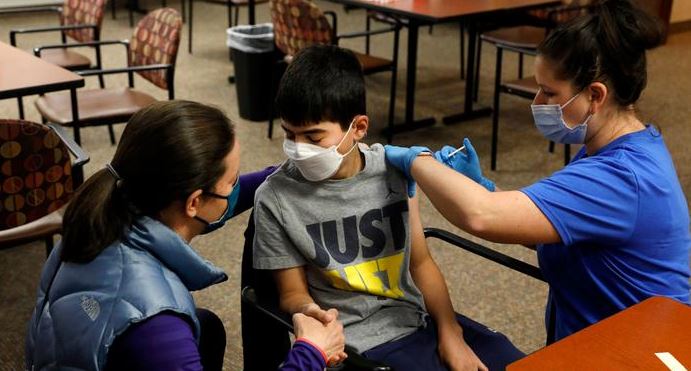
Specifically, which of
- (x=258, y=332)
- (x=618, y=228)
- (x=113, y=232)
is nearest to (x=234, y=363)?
(x=258, y=332)

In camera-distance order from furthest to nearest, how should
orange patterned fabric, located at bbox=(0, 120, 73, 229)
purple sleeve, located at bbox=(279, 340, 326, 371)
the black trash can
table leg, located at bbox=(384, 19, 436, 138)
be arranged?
1. the black trash can
2. table leg, located at bbox=(384, 19, 436, 138)
3. orange patterned fabric, located at bbox=(0, 120, 73, 229)
4. purple sleeve, located at bbox=(279, 340, 326, 371)

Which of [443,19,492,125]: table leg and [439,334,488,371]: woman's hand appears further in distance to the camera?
[443,19,492,125]: table leg

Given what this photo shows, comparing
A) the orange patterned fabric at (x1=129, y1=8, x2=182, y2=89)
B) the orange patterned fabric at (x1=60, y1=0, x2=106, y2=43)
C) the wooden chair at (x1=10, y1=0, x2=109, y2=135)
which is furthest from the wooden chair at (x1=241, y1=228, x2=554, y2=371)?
the orange patterned fabric at (x1=60, y1=0, x2=106, y2=43)

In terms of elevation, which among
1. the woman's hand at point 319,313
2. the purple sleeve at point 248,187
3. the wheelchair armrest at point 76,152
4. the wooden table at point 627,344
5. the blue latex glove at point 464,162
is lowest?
the woman's hand at point 319,313

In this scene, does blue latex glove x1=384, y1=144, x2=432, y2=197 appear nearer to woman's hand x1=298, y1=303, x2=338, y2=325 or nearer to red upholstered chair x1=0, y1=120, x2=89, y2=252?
woman's hand x1=298, y1=303, x2=338, y2=325

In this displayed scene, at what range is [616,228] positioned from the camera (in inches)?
54.7

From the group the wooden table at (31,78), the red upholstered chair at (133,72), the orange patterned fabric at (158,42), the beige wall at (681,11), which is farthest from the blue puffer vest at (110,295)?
the beige wall at (681,11)

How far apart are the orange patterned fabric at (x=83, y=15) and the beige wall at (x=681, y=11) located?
15.7 feet

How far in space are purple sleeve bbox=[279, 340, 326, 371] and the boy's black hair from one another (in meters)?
0.45

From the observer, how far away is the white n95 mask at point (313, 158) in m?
1.57

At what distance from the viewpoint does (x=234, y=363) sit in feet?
7.62

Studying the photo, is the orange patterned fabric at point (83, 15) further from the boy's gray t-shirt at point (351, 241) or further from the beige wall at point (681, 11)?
the beige wall at point (681, 11)

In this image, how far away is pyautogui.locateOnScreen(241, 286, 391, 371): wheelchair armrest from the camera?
1394 millimetres

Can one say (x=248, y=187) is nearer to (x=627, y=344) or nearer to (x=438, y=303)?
(x=438, y=303)
